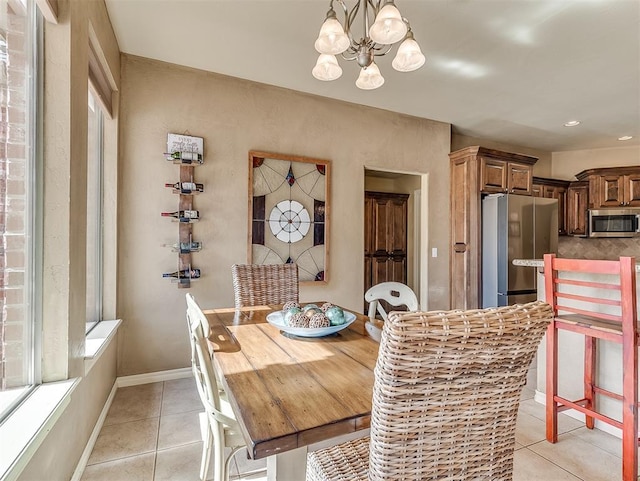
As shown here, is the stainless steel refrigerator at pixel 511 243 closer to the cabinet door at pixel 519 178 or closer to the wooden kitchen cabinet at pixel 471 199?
the wooden kitchen cabinet at pixel 471 199

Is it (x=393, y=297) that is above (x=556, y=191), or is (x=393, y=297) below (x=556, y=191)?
below

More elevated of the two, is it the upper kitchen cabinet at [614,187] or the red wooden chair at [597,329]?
the upper kitchen cabinet at [614,187]

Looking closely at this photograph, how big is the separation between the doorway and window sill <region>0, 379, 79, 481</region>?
4122 millimetres

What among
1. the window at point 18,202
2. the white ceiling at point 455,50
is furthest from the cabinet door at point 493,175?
the window at point 18,202

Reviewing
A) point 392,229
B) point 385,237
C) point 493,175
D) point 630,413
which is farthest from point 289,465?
point 392,229

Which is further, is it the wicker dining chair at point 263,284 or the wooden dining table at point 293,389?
the wicker dining chair at point 263,284

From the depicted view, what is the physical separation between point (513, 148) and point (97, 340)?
18.6ft

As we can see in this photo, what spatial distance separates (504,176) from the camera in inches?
163

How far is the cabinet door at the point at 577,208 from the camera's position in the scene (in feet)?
16.1

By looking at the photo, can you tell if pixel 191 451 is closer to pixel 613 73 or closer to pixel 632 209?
pixel 613 73

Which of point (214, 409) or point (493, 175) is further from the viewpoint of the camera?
point (493, 175)

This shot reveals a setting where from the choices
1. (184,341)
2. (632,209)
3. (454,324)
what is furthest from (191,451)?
(632,209)

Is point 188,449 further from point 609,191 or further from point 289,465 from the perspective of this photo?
point 609,191

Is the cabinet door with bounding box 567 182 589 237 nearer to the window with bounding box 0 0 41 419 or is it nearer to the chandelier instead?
the chandelier
